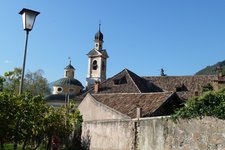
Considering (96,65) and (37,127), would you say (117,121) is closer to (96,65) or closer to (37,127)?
(37,127)

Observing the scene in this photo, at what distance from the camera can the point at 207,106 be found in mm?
10883

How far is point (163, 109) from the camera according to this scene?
74.6ft

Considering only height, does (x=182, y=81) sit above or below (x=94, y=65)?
below

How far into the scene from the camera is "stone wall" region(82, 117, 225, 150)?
10.6 metres

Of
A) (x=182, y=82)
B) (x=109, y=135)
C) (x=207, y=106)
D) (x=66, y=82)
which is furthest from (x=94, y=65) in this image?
(x=207, y=106)

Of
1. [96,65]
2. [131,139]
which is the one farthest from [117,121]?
[96,65]

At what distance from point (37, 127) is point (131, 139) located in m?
4.30

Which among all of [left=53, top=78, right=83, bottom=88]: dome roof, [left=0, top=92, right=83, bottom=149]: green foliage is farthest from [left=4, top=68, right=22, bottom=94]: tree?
[left=53, top=78, right=83, bottom=88]: dome roof

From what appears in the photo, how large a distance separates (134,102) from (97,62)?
53061 mm

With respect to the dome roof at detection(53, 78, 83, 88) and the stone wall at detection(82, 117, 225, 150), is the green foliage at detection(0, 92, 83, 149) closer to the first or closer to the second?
the stone wall at detection(82, 117, 225, 150)

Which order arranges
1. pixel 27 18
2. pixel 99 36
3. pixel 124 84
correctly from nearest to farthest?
pixel 27 18 → pixel 124 84 → pixel 99 36

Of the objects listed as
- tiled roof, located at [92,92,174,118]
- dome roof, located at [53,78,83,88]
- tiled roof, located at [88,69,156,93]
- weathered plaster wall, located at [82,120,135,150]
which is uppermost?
dome roof, located at [53,78,83,88]

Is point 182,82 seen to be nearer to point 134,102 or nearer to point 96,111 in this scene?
point 134,102

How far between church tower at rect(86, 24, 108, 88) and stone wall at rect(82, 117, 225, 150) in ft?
181
